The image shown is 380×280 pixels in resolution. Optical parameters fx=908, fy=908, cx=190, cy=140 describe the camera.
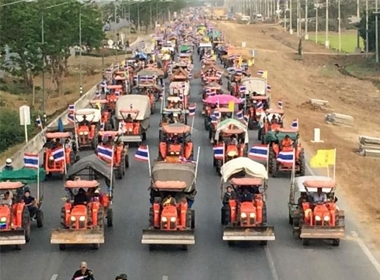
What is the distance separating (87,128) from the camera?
40.0 m

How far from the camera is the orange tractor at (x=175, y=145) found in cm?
3481

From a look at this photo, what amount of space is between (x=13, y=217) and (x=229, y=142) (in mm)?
12717

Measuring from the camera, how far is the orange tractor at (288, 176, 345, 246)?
2403cm

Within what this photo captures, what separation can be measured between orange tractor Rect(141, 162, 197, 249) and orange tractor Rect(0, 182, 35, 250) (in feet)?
10.7

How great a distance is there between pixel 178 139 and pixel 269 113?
743 centimetres

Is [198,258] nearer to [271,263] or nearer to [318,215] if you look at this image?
[271,263]

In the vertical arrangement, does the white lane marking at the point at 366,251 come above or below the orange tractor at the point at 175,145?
below

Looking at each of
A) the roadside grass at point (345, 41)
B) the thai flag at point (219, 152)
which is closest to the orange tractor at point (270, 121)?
the thai flag at point (219, 152)

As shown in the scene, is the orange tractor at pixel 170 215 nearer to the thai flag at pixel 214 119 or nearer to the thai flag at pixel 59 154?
the thai flag at pixel 59 154

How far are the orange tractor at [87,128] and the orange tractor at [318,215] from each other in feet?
52.1

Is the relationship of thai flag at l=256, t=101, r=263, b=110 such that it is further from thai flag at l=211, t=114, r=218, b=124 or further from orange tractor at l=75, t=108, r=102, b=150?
orange tractor at l=75, t=108, r=102, b=150

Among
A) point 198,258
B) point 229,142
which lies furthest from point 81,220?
point 229,142

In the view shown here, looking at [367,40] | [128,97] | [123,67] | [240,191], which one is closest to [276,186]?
[240,191]

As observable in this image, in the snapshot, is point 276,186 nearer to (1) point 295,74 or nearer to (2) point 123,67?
(2) point 123,67
